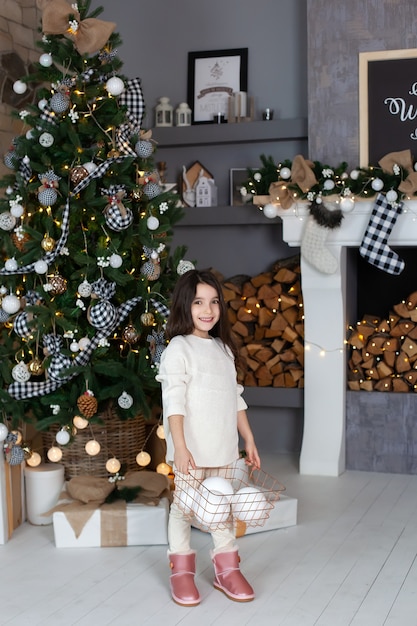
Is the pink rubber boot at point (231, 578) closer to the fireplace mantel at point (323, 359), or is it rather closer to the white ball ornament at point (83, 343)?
the white ball ornament at point (83, 343)

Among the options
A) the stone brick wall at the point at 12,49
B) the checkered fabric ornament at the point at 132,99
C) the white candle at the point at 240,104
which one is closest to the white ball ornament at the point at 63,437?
the checkered fabric ornament at the point at 132,99

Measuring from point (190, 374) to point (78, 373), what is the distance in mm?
746

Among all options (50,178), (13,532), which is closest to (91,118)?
(50,178)

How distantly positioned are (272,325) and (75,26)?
1918 mm

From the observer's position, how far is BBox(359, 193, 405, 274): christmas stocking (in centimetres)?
400

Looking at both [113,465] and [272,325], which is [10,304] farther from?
[272,325]

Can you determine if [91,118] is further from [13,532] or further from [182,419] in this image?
[13,532]

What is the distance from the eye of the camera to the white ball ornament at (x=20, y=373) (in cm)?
332

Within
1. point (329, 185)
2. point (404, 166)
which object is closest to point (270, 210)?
point (329, 185)

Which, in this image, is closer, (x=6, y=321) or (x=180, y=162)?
(x=6, y=321)

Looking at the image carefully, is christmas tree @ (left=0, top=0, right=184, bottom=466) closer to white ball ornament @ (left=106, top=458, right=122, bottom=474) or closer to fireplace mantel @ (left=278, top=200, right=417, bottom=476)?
white ball ornament @ (left=106, top=458, right=122, bottom=474)

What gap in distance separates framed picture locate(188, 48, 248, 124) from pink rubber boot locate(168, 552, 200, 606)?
2826 mm

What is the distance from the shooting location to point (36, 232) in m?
3.29

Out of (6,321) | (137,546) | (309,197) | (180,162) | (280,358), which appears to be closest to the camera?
(137,546)
